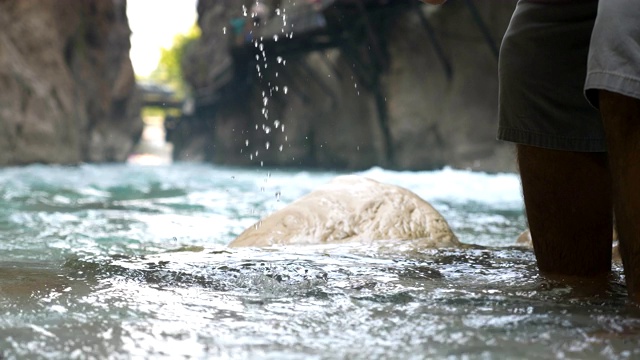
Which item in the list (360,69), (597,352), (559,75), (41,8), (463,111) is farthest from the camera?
(360,69)

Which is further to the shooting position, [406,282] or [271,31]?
[271,31]

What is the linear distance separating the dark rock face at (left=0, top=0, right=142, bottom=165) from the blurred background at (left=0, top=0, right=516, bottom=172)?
0.05 m

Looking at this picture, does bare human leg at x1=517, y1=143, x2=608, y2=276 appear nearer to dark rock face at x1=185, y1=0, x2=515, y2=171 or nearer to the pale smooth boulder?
the pale smooth boulder

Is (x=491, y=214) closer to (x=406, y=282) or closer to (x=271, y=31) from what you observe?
(x=406, y=282)

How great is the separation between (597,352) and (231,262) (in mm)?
1254

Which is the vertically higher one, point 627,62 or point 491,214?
point 627,62

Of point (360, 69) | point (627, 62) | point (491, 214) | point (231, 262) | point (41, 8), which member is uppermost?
point (41, 8)

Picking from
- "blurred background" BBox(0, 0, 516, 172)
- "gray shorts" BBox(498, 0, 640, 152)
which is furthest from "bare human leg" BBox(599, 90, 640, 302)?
"blurred background" BBox(0, 0, 516, 172)

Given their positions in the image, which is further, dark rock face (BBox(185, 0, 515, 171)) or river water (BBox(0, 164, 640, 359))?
dark rock face (BBox(185, 0, 515, 171))

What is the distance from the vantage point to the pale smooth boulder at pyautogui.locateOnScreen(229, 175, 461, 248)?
10.3ft

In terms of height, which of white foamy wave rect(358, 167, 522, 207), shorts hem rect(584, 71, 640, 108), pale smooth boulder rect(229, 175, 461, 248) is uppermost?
shorts hem rect(584, 71, 640, 108)

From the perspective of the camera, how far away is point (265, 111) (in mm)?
27219

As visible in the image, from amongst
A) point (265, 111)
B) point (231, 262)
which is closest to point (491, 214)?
point (231, 262)

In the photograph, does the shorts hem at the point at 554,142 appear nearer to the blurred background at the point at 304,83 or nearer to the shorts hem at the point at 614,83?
the shorts hem at the point at 614,83
